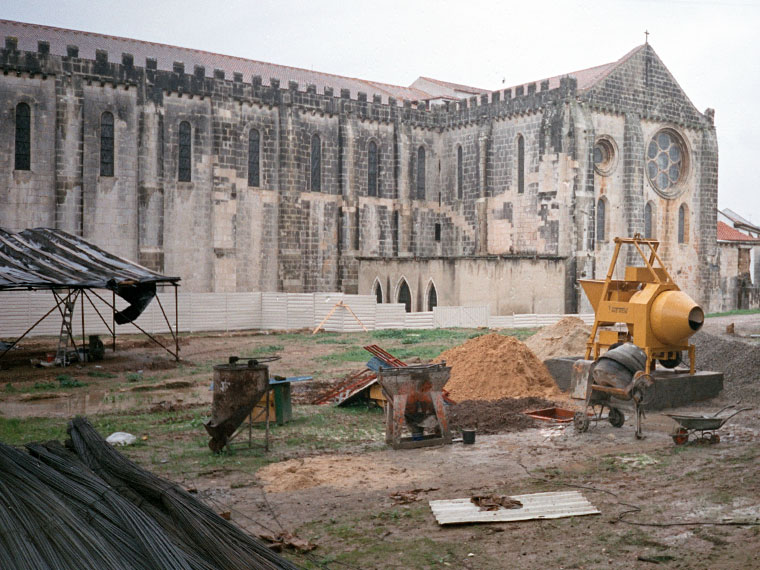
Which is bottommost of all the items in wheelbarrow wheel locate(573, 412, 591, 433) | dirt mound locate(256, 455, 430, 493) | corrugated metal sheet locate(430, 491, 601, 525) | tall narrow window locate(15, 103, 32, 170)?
dirt mound locate(256, 455, 430, 493)

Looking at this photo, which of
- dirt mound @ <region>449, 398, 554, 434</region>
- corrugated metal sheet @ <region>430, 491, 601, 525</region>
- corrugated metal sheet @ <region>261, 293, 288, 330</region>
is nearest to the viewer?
corrugated metal sheet @ <region>430, 491, 601, 525</region>

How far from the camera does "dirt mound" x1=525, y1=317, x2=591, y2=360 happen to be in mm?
18172

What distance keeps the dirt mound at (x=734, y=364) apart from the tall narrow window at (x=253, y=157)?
22.7 metres

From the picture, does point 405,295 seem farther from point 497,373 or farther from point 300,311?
point 497,373

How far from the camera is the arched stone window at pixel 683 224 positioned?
39.6 meters

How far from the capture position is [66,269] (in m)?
19.9

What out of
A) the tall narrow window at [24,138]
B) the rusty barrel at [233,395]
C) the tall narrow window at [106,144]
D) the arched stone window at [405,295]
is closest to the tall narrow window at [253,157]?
the tall narrow window at [106,144]

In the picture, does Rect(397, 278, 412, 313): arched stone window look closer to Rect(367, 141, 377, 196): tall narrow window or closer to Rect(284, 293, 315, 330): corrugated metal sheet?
Rect(367, 141, 377, 196): tall narrow window

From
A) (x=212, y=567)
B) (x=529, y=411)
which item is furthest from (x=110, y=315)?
(x=212, y=567)

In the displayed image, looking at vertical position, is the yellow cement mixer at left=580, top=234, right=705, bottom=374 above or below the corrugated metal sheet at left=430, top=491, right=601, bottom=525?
above

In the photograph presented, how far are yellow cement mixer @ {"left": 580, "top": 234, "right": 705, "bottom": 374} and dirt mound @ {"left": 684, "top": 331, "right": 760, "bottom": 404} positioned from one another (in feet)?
3.86

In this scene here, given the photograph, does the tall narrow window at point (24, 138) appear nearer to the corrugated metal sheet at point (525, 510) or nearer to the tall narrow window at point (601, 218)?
the tall narrow window at point (601, 218)

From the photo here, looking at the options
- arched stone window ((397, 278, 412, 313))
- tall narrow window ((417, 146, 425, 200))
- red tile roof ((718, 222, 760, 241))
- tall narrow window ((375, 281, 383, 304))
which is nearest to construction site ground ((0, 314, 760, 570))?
arched stone window ((397, 278, 412, 313))

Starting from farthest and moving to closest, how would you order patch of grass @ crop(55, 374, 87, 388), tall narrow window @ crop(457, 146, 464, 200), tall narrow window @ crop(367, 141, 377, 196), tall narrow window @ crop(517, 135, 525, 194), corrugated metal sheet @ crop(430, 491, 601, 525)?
tall narrow window @ crop(457, 146, 464, 200)
tall narrow window @ crop(367, 141, 377, 196)
tall narrow window @ crop(517, 135, 525, 194)
patch of grass @ crop(55, 374, 87, 388)
corrugated metal sheet @ crop(430, 491, 601, 525)
